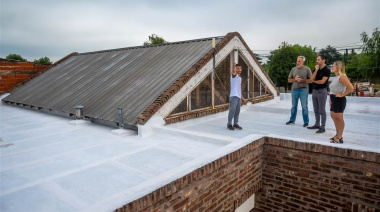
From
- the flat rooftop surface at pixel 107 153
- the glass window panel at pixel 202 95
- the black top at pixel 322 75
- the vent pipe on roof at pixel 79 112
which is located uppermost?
the black top at pixel 322 75

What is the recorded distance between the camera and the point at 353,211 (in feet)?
13.6

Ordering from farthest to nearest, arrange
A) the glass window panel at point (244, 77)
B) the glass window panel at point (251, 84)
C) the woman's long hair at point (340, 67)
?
the glass window panel at point (251, 84)
the glass window panel at point (244, 77)
the woman's long hair at point (340, 67)

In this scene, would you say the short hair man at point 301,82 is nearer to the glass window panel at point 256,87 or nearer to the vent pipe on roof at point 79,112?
the glass window panel at point 256,87

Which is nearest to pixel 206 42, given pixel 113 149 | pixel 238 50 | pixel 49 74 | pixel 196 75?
pixel 238 50

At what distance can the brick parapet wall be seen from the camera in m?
3.62

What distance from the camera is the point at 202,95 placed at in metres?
7.55

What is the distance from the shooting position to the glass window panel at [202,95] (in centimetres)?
729

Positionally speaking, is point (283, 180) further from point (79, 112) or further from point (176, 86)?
point (79, 112)

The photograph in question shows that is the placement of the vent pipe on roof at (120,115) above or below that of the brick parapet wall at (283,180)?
above

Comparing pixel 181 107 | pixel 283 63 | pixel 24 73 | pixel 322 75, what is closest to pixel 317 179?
pixel 322 75

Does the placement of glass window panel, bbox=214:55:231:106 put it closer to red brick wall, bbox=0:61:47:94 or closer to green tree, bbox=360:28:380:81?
red brick wall, bbox=0:61:47:94

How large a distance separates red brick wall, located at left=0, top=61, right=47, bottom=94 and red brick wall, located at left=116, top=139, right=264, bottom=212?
13.3 m

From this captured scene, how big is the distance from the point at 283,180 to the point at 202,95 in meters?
3.49

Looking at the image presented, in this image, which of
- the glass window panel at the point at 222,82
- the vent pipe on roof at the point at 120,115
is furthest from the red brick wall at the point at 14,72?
the glass window panel at the point at 222,82
